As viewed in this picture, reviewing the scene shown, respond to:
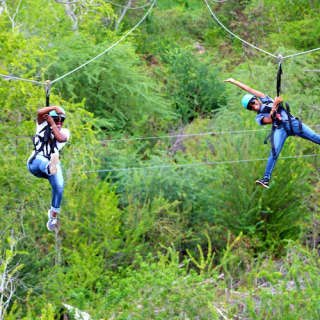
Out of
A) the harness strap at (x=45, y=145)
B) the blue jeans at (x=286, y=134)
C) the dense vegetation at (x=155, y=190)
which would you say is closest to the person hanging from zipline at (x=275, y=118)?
the blue jeans at (x=286, y=134)

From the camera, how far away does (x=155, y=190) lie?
19781 millimetres

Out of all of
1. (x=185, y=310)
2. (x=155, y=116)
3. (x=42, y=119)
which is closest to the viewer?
→ (x=42, y=119)

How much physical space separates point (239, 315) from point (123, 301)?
2287mm

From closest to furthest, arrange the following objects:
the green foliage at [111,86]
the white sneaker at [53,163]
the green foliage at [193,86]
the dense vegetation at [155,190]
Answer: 1. the white sneaker at [53,163]
2. the dense vegetation at [155,190]
3. the green foliage at [111,86]
4. the green foliage at [193,86]

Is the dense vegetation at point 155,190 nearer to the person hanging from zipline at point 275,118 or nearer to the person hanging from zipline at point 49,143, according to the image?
the person hanging from zipline at point 49,143

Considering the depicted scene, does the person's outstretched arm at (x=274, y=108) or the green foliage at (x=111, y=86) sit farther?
the green foliage at (x=111, y=86)

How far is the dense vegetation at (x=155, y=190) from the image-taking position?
566 inches

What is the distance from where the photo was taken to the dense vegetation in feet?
47.2

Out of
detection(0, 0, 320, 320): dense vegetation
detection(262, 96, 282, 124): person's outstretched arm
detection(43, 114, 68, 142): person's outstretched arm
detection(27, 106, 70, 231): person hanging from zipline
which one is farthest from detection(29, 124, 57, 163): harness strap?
detection(0, 0, 320, 320): dense vegetation

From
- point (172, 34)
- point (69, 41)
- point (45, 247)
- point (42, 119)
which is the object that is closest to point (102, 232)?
point (45, 247)

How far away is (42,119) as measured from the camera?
24.5 feet

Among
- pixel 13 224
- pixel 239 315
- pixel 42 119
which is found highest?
pixel 42 119

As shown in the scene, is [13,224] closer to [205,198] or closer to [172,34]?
[205,198]

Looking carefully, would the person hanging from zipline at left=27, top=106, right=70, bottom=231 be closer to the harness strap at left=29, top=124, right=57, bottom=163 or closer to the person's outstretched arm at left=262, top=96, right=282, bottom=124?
the harness strap at left=29, top=124, right=57, bottom=163
